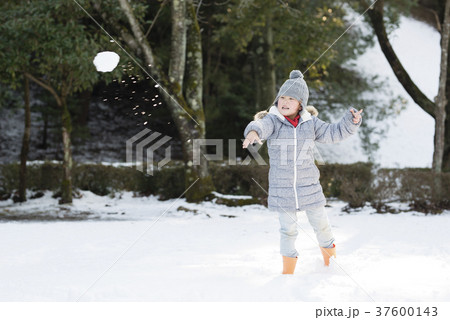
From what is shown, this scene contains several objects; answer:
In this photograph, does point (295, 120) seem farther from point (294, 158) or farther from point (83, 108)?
point (83, 108)

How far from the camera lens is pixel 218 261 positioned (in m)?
5.27

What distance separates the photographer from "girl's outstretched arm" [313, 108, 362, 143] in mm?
4332

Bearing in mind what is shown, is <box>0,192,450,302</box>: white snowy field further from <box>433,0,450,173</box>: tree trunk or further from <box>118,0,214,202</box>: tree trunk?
<box>118,0,214,202</box>: tree trunk

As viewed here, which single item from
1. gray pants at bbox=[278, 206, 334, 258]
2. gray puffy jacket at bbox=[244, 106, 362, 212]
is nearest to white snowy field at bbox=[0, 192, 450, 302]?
gray pants at bbox=[278, 206, 334, 258]

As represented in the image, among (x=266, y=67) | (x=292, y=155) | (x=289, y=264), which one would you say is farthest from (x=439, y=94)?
(x=289, y=264)

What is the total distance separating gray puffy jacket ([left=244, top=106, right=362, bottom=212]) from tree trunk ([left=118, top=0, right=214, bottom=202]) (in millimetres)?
6147

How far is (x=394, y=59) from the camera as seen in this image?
11.5m

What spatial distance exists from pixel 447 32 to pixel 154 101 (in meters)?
7.84

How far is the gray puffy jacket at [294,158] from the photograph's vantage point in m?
4.45

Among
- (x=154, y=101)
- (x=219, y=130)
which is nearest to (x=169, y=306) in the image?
(x=154, y=101)

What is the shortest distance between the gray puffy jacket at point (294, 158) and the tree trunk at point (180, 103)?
615 cm

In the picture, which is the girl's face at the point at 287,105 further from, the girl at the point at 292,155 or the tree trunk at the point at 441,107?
the tree trunk at the point at 441,107

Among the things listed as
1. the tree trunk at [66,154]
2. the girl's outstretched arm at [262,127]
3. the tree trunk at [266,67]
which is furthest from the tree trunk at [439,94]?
the tree trunk at [66,154]

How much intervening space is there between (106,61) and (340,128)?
8.00 m
